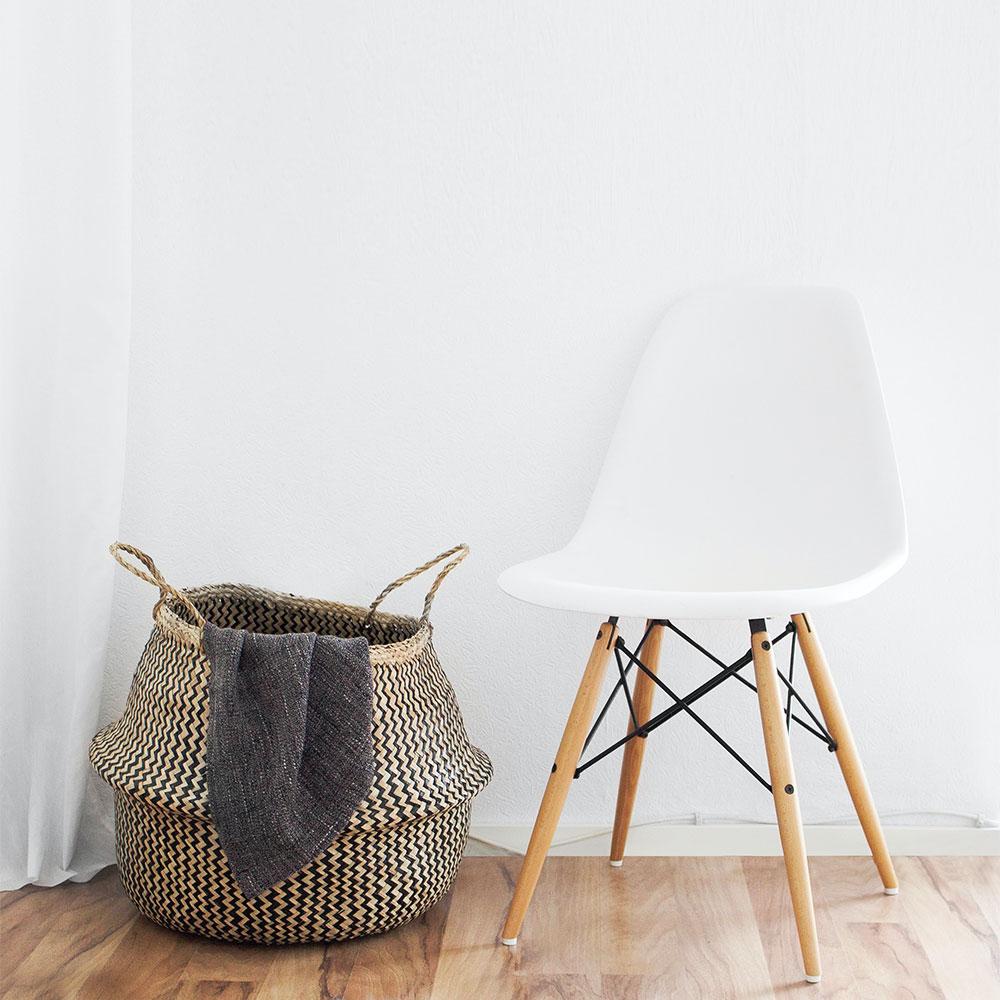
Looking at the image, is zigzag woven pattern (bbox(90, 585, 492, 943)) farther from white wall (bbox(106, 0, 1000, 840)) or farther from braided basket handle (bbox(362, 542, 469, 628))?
white wall (bbox(106, 0, 1000, 840))

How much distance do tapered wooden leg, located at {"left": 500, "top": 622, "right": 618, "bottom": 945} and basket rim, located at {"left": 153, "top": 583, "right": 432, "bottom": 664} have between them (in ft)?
0.80

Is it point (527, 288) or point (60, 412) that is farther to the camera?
point (527, 288)

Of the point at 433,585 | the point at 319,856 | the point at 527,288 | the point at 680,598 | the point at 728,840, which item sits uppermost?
the point at 527,288

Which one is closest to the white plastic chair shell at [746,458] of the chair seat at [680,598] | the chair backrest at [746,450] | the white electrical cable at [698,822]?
the chair backrest at [746,450]

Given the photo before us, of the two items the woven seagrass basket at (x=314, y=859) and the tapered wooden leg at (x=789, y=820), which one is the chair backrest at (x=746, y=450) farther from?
the woven seagrass basket at (x=314, y=859)

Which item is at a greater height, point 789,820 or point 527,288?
point 527,288

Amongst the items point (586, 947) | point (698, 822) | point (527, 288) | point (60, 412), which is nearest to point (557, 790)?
point (586, 947)

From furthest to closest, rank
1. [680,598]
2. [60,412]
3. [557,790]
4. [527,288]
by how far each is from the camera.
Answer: [527,288] < [60,412] < [557,790] < [680,598]

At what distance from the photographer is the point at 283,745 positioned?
4.67 ft

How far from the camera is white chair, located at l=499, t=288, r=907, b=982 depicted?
1571 mm

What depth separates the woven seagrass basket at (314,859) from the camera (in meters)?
1.46

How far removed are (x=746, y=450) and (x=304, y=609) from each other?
2.36ft

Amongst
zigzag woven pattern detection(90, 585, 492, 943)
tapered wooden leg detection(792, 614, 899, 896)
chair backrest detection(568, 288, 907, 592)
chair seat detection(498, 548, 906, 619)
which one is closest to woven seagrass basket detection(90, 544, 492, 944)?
zigzag woven pattern detection(90, 585, 492, 943)

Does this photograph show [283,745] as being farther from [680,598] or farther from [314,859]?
[680,598]
